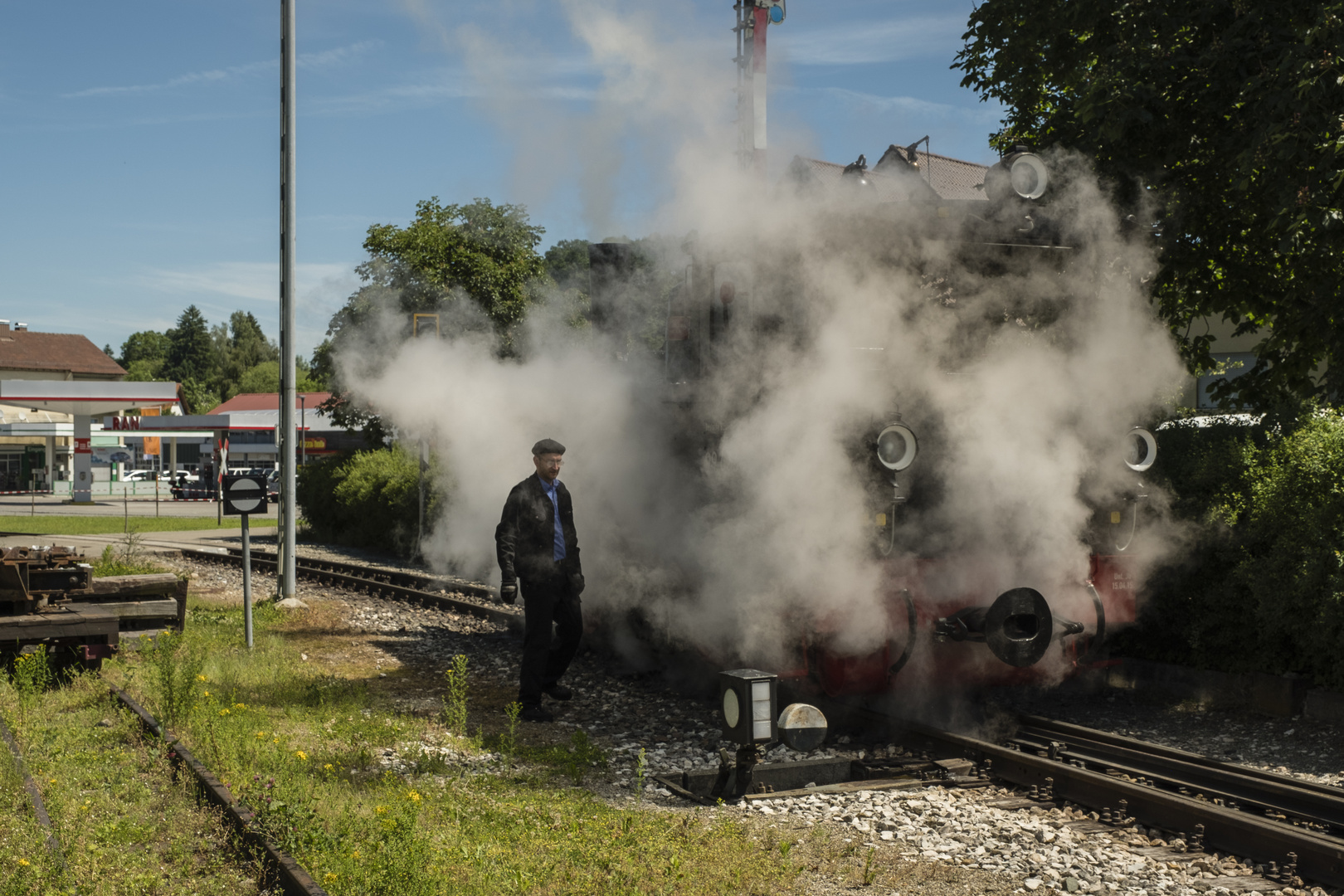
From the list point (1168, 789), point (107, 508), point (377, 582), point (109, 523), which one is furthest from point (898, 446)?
point (107, 508)

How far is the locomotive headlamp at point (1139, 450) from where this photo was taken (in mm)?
6801

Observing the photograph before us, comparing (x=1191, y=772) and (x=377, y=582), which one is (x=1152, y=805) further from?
(x=377, y=582)

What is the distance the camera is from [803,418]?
6.23m

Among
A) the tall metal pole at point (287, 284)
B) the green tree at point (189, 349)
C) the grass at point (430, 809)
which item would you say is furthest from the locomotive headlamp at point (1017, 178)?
the green tree at point (189, 349)

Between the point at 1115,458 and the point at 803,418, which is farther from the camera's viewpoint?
the point at 1115,458

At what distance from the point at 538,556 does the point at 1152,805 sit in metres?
3.98

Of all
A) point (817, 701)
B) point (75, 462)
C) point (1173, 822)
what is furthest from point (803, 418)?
point (75, 462)

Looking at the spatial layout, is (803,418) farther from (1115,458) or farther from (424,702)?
(424,702)

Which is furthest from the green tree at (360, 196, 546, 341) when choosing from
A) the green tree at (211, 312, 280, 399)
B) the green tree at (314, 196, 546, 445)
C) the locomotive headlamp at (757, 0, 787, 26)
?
the green tree at (211, 312, 280, 399)

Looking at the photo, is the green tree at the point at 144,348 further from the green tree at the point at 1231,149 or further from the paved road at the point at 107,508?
the green tree at the point at 1231,149

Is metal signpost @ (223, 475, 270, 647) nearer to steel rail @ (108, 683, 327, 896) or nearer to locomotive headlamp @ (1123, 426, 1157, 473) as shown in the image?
steel rail @ (108, 683, 327, 896)

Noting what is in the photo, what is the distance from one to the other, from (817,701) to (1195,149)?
5.36m

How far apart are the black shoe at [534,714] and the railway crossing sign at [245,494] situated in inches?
129

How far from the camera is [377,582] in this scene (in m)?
14.3
